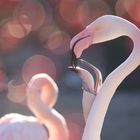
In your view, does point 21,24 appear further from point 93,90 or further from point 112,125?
point 93,90

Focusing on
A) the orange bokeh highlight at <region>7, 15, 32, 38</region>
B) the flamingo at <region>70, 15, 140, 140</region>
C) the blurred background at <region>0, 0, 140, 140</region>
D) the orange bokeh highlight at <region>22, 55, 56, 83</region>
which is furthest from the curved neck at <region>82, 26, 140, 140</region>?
the orange bokeh highlight at <region>7, 15, 32, 38</region>

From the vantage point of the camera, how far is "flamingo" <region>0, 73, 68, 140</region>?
7.11ft

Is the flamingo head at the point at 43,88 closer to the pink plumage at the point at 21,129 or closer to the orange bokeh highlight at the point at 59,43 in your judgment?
the pink plumage at the point at 21,129

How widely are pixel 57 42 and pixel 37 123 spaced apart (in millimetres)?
5787

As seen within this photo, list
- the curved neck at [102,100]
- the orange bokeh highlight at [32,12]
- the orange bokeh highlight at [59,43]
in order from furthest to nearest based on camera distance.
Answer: the orange bokeh highlight at [59,43] < the orange bokeh highlight at [32,12] < the curved neck at [102,100]

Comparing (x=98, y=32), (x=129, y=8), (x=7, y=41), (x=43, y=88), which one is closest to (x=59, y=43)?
(x=7, y=41)

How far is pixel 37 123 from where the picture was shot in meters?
2.22

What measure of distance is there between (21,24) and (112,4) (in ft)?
4.81

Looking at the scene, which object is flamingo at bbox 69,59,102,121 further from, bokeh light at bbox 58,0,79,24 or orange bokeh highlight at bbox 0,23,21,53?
orange bokeh highlight at bbox 0,23,21,53

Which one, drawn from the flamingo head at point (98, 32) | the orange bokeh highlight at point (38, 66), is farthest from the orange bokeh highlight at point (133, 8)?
the flamingo head at point (98, 32)

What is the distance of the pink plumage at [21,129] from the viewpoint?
215cm

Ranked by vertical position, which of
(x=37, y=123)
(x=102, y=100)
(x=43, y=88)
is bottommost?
(x=37, y=123)

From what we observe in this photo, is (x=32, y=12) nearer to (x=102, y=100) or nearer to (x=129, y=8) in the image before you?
(x=129, y=8)

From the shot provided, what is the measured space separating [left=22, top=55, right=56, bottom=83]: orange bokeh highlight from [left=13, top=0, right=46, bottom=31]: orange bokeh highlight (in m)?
0.49
